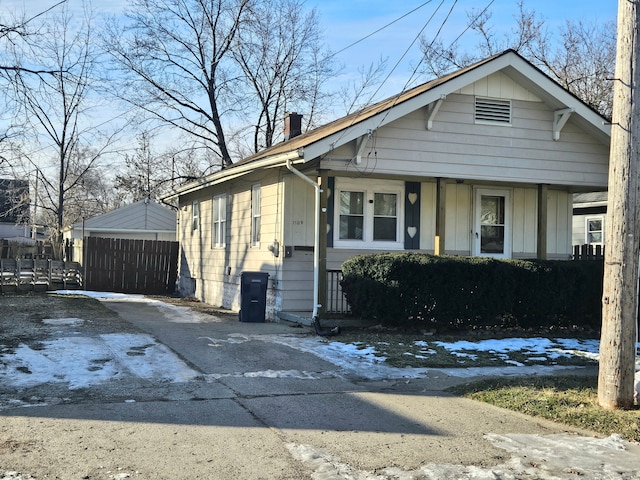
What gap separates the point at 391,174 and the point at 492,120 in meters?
2.65

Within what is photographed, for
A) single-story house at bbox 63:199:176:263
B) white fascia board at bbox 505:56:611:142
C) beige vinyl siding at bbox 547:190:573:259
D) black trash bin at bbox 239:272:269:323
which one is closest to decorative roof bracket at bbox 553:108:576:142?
white fascia board at bbox 505:56:611:142

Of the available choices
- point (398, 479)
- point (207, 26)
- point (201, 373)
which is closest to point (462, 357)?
point (201, 373)

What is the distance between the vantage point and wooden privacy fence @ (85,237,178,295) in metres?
21.5

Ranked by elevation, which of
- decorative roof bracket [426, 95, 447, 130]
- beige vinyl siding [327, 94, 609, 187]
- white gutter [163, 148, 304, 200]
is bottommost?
white gutter [163, 148, 304, 200]

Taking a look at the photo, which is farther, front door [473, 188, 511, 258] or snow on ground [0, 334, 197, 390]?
front door [473, 188, 511, 258]

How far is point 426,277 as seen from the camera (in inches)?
465

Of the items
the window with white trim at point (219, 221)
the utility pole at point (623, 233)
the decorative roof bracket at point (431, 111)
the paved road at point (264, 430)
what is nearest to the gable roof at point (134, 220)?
the window with white trim at point (219, 221)

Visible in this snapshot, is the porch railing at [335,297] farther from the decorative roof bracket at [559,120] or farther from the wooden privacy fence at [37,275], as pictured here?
the wooden privacy fence at [37,275]

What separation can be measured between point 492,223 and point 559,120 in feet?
8.90

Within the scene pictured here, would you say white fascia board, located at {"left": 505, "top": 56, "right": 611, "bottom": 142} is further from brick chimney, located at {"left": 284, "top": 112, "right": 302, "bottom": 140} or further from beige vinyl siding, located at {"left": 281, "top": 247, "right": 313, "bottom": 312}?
brick chimney, located at {"left": 284, "top": 112, "right": 302, "bottom": 140}

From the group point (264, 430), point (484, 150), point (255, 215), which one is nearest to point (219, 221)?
point (255, 215)

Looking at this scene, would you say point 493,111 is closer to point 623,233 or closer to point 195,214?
point 623,233

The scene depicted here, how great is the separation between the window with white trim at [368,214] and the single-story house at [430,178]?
2 cm

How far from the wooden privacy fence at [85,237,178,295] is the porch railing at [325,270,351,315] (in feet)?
32.5
